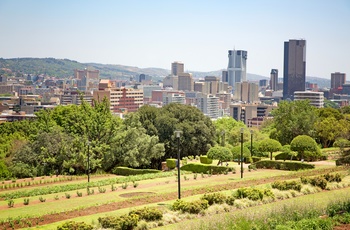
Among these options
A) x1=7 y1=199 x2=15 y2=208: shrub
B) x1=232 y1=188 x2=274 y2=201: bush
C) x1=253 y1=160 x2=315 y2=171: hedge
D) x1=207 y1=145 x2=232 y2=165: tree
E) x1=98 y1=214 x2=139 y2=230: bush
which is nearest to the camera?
x1=98 y1=214 x2=139 y2=230: bush


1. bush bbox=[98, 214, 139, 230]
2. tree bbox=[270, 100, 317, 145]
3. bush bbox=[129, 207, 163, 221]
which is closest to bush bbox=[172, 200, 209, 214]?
bush bbox=[129, 207, 163, 221]

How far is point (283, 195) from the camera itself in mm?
22234

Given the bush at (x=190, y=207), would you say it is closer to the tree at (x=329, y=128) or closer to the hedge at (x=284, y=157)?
the hedge at (x=284, y=157)

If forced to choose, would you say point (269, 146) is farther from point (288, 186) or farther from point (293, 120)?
point (288, 186)

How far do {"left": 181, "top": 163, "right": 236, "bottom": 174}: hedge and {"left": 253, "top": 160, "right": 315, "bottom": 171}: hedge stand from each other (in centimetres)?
326

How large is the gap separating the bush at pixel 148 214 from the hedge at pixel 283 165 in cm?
1849

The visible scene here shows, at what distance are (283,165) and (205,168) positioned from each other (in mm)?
5188

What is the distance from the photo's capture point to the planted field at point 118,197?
62.1ft

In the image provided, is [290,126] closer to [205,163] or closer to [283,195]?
[205,163]

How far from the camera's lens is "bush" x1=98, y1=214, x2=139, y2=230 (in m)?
16.4

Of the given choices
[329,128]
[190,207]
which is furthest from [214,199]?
[329,128]

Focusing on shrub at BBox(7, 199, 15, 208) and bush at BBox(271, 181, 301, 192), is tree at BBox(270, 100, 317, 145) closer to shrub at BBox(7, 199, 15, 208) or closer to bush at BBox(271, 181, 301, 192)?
bush at BBox(271, 181, 301, 192)

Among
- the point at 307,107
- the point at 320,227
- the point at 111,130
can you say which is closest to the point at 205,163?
the point at 111,130

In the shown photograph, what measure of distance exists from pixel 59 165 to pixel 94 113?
244 inches
